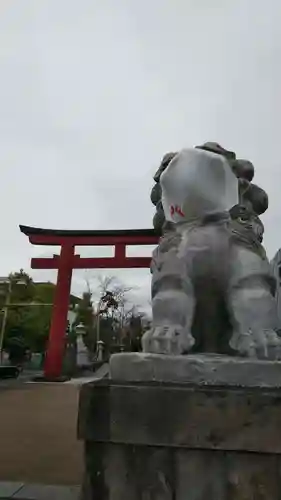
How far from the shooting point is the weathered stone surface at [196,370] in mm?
1429

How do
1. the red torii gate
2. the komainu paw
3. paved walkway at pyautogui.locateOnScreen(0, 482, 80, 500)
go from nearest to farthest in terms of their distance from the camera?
the komainu paw < paved walkway at pyautogui.locateOnScreen(0, 482, 80, 500) < the red torii gate

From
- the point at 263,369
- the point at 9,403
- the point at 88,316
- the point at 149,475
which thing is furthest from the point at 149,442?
the point at 88,316

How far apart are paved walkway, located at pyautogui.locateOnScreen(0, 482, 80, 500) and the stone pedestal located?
3.19 ft

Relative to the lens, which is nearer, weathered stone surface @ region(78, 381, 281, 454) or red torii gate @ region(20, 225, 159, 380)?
weathered stone surface @ region(78, 381, 281, 454)

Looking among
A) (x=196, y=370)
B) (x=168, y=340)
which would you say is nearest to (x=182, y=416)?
(x=196, y=370)

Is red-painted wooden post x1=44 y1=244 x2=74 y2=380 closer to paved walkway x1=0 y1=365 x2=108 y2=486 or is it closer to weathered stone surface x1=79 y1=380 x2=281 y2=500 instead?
paved walkway x1=0 y1=365 x2=108 y2=486

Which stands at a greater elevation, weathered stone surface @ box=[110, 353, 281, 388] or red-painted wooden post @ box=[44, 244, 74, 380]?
red-painted wooden post @ box=[44, 244, 74, 380]

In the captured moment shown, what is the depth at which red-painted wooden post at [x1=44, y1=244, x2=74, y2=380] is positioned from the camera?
11258mm

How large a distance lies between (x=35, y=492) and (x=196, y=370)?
139 centimetres

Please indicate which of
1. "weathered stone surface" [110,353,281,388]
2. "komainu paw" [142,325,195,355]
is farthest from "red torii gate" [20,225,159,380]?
"weathered stone surface" [110,353,281,388]

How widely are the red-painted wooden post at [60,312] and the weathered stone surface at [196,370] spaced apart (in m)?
9.93

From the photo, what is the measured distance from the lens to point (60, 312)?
1141 centimetres

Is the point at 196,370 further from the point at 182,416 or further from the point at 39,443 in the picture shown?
the point at 39,443

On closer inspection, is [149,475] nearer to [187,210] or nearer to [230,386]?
[230,386]
